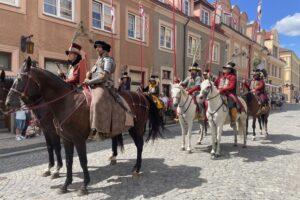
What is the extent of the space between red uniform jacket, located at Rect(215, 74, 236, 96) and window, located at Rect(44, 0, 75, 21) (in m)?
8.86

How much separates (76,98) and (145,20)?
15044 millimetres

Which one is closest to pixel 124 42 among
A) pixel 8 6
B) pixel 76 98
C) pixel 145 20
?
pixel 145 20

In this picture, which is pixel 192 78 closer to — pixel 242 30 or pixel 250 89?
pixel 250 89

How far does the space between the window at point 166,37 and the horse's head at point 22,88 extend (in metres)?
17.0

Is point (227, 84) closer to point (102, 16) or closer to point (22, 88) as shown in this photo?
point (22, 88)

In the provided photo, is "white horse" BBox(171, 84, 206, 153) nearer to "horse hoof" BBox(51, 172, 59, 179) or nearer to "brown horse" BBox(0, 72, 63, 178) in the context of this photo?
"brown horse" BBox(0, 72, 63, 178)

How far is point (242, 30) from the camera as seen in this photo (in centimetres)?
3800

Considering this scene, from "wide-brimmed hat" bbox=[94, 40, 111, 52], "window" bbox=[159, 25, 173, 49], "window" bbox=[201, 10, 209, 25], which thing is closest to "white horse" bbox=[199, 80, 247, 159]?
"wide-brimmed hat" bbox=[94, 40, 111, 52]

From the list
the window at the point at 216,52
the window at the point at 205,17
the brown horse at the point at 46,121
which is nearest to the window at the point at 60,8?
the brown horse at the point at 46,121

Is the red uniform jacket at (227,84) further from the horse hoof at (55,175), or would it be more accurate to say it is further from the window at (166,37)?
the window at (166,37)

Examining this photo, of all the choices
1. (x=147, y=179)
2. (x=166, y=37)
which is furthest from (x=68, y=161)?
(x=166, y=37)

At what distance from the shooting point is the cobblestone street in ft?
16.9

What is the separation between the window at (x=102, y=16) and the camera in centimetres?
1639

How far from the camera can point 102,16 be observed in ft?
54.8
